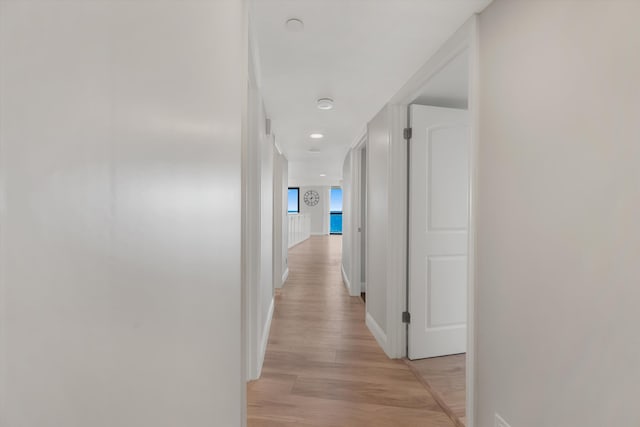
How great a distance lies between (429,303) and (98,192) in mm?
2574

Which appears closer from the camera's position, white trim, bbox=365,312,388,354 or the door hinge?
the door hinge

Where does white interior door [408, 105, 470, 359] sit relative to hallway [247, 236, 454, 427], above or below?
above

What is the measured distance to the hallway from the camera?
1.78 meters

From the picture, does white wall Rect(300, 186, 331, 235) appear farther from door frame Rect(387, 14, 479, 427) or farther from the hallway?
door frame Rect(387, 14, 479, 427)

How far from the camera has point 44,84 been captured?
28 centimetres

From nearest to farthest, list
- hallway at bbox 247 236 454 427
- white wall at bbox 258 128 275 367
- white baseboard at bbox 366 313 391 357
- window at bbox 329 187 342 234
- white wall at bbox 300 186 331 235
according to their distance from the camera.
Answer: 1. hallway at bbox 247 236 454 427
2. white wall at bbox 258 128 275 367
3. white baseboard at bbox 366 313 391 357
4. white wall at bbox 300 186 331 235
5. window at bbox 329 187 342 234

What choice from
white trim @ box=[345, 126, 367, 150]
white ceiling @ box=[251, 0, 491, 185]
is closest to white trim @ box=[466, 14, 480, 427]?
white ceiling @ box=[251, 0, 491, 185]

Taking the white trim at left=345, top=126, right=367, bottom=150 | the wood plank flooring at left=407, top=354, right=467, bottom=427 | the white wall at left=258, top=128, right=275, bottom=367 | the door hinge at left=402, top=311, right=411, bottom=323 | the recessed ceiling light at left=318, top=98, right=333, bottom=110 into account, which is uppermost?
the recessed ceiling light at left=318, top=98, right=333, bottom=110

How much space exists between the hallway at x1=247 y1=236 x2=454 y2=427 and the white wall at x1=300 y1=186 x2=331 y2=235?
10015mm

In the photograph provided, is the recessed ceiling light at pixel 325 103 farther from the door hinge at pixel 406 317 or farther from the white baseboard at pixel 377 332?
the white baseboard at pixel 377 332

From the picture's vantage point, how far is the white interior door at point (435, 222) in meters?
2.48

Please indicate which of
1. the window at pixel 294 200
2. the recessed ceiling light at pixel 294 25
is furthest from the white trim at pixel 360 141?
the window at pixel 294 200

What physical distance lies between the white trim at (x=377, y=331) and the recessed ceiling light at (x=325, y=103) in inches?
82.9

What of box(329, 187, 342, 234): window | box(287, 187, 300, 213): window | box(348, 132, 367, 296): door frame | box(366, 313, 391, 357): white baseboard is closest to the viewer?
box(366, 313, 391, 357): white baseboard
